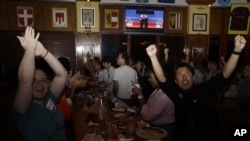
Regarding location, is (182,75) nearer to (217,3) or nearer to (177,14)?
(177,14)

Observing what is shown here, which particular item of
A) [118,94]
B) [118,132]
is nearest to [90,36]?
[118,94]

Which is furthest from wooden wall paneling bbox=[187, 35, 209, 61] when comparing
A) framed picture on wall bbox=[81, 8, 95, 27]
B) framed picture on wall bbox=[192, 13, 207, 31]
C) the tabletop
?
the tabletop

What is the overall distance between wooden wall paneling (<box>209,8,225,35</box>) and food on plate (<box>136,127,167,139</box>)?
7116mm

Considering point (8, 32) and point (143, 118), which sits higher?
point (8, 32)

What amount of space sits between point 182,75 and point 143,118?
94 cm

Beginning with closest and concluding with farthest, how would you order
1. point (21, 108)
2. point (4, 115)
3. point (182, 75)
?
1. point (21, 108)
2. point (182, 75)
3. point (4, 115)

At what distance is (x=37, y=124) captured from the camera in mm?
1670

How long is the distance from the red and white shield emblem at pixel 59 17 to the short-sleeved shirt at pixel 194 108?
254 inches

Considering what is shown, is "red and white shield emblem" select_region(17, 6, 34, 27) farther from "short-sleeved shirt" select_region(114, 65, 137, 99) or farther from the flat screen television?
"short-sleeved shirt" select_region(114, 65, 137, 99)

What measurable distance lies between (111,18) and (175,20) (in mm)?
2334

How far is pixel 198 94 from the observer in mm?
2312

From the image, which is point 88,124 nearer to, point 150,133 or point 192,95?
point 150,133

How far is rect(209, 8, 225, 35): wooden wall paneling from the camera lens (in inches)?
340

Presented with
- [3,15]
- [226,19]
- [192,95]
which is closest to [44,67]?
[192,95]
